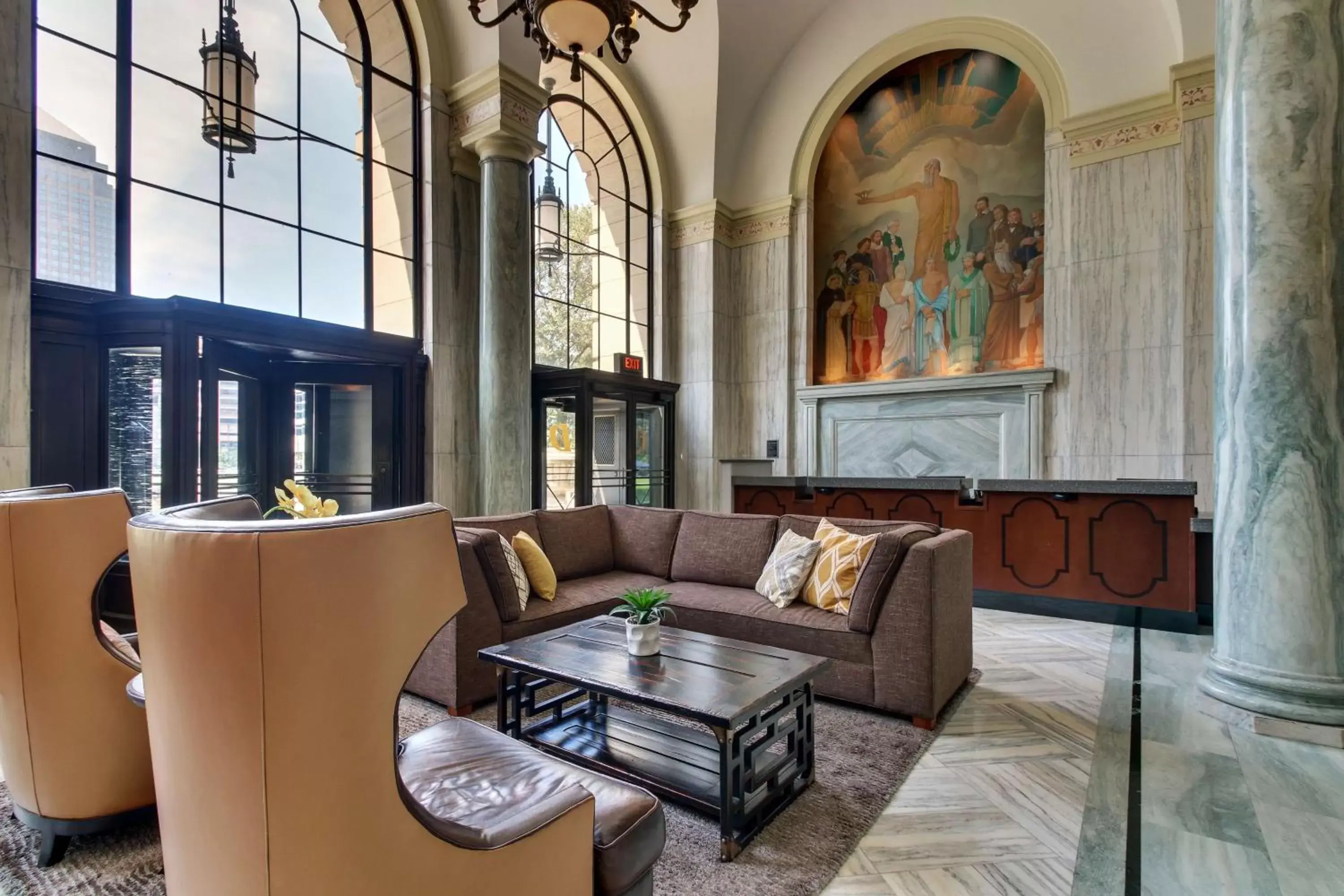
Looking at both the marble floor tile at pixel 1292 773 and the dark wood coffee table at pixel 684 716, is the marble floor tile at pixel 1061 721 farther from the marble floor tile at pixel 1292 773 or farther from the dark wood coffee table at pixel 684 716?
the dark wood coffee table at pixel 684 716

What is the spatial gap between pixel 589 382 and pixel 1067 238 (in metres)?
4.71

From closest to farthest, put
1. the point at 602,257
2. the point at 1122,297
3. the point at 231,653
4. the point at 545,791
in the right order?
the point at 231,653, the point at 545,791, the point at 1122,297, the point at 602,257

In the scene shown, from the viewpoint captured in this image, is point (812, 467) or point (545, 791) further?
point (812, 467)

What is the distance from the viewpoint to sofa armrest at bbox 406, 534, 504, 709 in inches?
111

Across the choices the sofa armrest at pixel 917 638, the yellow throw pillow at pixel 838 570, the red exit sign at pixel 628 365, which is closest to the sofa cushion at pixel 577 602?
the yellow throw pillow at pixel 838 570

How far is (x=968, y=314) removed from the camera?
6.78 m

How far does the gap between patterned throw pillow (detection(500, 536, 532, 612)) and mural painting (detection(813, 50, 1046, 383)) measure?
5.23 metres

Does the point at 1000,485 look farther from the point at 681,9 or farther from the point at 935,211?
the point at 681,9

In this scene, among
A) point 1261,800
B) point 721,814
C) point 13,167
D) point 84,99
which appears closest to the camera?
point 721,814

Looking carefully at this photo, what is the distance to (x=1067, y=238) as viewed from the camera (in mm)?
6148

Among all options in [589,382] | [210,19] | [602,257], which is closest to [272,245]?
[210,19]

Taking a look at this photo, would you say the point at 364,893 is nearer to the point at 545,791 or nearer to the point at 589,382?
the point at 545,791

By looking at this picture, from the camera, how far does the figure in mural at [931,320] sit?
22.7 ft

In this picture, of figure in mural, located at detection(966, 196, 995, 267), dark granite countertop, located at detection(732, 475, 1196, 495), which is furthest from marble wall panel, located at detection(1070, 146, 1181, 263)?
dark granite countertop, located at detection(732, 475, 1196, 495)
